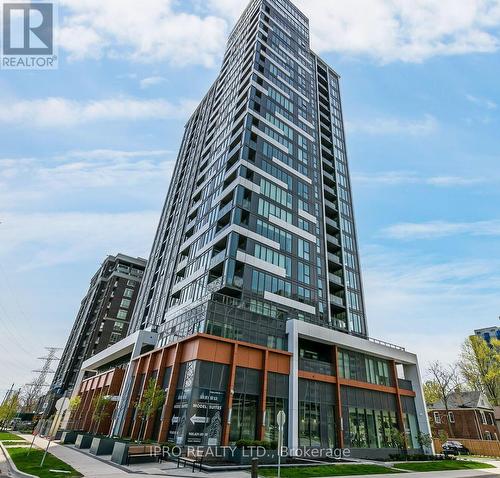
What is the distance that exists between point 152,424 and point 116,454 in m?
9.26

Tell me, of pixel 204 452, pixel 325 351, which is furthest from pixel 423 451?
pixel 204 452

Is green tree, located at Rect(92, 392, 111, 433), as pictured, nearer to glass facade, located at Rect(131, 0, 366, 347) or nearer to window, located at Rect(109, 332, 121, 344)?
glass facade, located at Rect(131, 0, 366, 347)

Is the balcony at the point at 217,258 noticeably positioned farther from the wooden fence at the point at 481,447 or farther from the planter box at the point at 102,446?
the wooden fence at the point at 481,447

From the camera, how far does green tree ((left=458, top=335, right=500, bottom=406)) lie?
52375mm

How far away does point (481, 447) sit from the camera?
43031 mm

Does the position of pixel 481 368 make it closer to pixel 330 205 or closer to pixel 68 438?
pixel 330 205

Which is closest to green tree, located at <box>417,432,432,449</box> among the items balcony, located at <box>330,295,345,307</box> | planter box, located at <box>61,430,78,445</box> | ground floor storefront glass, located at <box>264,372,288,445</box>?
ground floor storefront glass, located at <box>264,372,288,445</box>

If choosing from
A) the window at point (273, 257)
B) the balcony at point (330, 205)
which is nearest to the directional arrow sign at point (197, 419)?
the window at point (273, 257)

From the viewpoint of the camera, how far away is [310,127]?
192ft

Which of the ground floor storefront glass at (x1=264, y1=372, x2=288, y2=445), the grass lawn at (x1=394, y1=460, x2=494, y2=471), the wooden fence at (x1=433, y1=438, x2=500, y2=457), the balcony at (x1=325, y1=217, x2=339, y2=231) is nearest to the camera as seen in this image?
the grass lawn at (x1=394, y1=460, x2=494, y2=471)

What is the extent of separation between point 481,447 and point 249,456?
39.9 meters

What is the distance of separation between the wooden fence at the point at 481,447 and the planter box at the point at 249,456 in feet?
99.5

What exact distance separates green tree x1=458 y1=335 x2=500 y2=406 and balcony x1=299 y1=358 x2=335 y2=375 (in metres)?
34.3

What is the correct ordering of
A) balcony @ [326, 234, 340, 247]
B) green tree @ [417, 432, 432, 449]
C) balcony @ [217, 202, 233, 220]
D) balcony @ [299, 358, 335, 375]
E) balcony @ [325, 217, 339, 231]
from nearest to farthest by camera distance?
balcony @ [299, 358, 335, 375] < green tree @ [417, 432, 432, 449] < balcony @ [217, 202, 233, 220] < balcony @ [326, 234, 340, 247] < balcony @ [325, 217, 339, 231]
